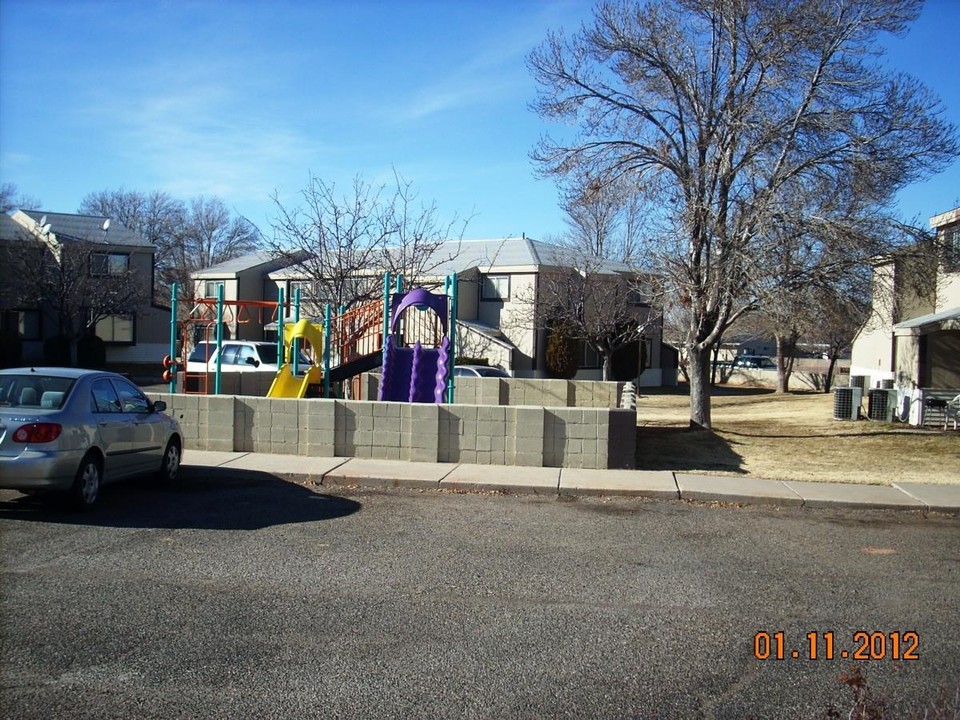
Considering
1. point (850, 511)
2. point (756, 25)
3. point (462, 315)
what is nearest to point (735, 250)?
point (756, 25)

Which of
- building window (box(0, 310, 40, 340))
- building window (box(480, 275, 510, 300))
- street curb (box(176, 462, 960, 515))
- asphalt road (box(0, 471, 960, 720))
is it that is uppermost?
building window (box(480, 275, 510, 300))

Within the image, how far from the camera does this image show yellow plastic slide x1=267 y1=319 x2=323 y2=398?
1730cm

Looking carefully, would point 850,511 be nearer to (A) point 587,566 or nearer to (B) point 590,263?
(A) point 587,566

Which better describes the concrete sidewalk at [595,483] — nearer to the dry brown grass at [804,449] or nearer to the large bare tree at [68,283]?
the dry brown grass at [804,449]

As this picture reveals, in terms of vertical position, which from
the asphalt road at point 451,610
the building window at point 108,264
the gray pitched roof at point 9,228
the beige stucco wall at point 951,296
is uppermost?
the gray pitched roof at point 9,228

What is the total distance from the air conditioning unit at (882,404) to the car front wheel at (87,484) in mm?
18493

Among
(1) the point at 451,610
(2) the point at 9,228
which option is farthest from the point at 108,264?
(1) the point at 451,610

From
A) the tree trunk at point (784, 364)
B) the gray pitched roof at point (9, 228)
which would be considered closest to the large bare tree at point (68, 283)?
the gray pitched roof at point (9, 228)

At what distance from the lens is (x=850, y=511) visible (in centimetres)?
1078

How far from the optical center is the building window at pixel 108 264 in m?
39.8

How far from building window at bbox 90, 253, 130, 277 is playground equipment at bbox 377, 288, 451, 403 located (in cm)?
2659

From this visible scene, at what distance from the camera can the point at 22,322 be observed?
1596 inches

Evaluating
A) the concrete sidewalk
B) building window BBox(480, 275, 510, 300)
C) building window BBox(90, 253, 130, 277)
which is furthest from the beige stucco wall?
building window BBox(90, 253, 130, 277)
